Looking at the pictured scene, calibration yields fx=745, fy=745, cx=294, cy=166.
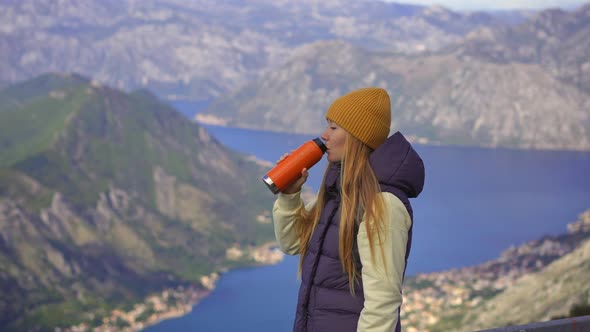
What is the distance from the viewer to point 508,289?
91062mm

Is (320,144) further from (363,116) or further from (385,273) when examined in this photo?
(385,273)

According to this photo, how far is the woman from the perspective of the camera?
6.26 meters

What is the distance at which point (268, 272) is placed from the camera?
447 ft

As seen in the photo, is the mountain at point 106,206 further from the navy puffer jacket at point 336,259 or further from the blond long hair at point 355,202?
the blond long hair at point 355,202

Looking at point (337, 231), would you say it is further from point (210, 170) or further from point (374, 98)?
point (210, 170)

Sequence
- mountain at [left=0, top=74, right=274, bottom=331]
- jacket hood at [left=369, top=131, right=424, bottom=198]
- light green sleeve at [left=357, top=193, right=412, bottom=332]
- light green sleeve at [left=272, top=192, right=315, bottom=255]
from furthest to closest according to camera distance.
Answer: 1. mountain at [left=0, top=74, right=274, bottom=331]
2. light green sleeve at [left=272, top=192, right=315, bottom=255]
3. jacket hood at [left=369, top=131, right=424, bottom=198]
4. light green sleeve at [left=357, top=193, right=412, bottom=332]

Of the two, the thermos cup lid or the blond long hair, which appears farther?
the thermos cup lid

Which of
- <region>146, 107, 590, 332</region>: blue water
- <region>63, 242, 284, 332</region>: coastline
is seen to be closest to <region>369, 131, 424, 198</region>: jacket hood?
<region>146, 107, 590, 332</region>: blue water

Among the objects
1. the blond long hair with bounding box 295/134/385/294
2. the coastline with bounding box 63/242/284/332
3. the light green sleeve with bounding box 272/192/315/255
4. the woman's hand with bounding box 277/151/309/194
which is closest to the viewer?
the blond long hair with bounding box 295/134/385/294

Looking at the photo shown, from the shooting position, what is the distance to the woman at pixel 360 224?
6.26 meters

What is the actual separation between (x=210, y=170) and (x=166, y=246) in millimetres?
41374

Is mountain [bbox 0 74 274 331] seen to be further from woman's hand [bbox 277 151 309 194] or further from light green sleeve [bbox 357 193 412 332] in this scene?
light green sleeve [bbox 357 193 412 332]

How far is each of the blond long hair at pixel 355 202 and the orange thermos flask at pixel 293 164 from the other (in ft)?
1.03

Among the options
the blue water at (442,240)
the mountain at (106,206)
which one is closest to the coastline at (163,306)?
the mountain at (106,206)
